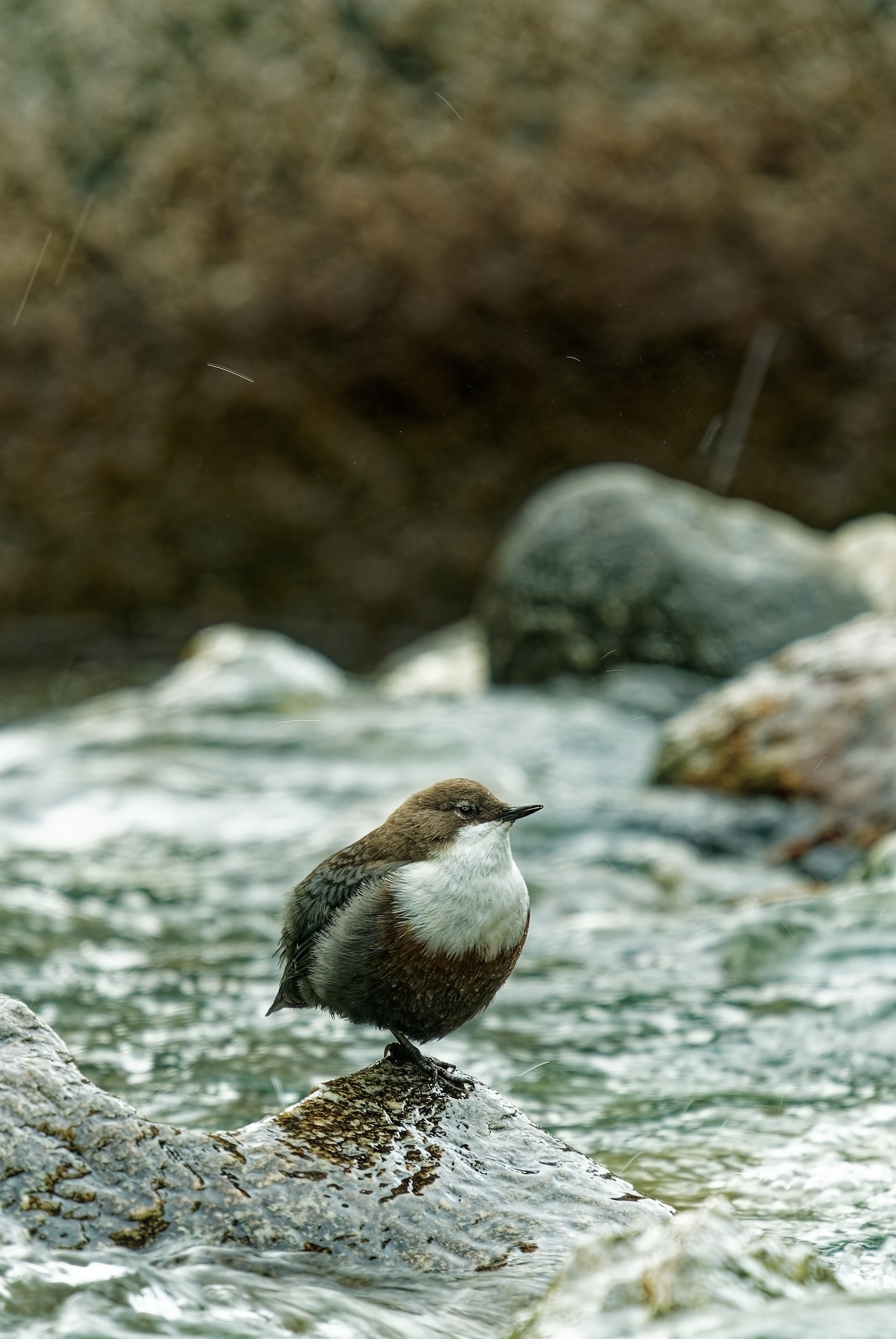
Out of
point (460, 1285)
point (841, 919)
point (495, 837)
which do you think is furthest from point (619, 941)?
point (460, 1285)

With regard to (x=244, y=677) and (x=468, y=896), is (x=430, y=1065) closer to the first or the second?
(x=468, y=896)

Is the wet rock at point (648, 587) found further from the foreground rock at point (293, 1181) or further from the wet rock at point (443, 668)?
the foreground rock at point (293, 1181)

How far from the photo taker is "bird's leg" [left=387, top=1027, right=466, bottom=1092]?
9.64ft

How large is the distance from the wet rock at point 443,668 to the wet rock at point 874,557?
254 centimetres

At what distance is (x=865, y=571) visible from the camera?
1111 centimetres

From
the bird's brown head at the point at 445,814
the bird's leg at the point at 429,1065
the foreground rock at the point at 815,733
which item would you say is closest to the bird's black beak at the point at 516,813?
the bird's brown head at the point at 445,814

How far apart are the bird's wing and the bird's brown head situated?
6 centimetres

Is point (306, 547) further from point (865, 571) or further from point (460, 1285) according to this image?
point (460, 1285)

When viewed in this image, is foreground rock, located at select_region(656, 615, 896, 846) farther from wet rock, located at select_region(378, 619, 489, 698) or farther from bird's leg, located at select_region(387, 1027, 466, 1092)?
bird's leg, located at select_region(387, 1027, 466, 1092)

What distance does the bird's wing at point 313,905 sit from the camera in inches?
113

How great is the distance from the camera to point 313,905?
2.97 m

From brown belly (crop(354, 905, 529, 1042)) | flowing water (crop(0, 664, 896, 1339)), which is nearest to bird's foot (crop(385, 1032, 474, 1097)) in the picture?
brown belly (crop(354, 905, 529, 1042))

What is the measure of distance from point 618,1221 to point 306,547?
11.2 meters

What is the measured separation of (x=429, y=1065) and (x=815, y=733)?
3876 mm
